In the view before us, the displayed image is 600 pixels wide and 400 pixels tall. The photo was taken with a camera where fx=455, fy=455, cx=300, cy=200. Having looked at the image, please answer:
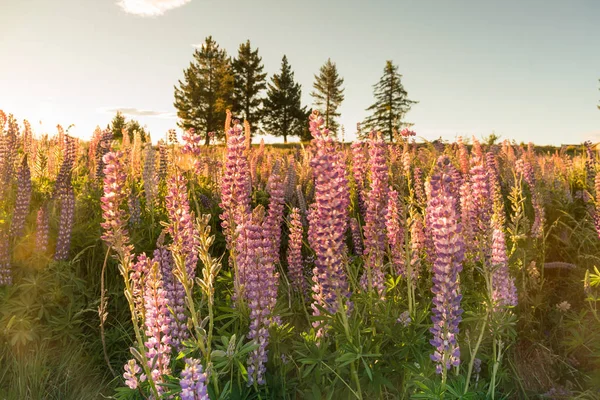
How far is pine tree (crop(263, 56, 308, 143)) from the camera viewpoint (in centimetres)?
7569

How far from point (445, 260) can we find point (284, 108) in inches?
2990

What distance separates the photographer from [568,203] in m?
7.46

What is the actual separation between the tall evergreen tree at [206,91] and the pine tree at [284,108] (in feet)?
28.3

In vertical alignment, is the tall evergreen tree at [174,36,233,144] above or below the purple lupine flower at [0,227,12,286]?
above

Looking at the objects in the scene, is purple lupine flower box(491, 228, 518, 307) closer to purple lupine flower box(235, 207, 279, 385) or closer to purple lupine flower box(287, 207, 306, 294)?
purple lupine flower box(287, 207, 306, 294)

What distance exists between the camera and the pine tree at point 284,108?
7569 centimetres

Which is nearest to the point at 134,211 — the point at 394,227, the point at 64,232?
the point at 64,232

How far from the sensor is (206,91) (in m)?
69.1

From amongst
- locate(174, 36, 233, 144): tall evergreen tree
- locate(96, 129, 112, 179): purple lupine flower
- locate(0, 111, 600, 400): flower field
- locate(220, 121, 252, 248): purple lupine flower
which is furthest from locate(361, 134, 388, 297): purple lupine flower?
locate(174, 36, 233, 144): tall evergreen tree

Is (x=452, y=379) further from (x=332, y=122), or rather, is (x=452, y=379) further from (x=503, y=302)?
(x=332, y=122)

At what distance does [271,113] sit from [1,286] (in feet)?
241

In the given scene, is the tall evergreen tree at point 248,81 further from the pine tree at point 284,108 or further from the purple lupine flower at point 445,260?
the purple lupine flower at point 445,260

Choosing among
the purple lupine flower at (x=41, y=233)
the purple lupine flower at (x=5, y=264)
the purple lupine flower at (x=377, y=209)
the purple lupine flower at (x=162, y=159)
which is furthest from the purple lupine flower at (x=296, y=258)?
the purple lupine flower at (x=162, y=159)

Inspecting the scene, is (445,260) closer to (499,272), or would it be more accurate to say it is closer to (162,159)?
(499,272)
